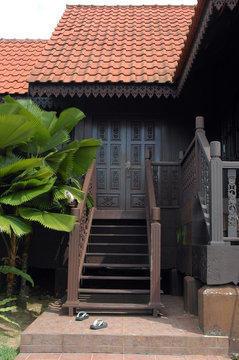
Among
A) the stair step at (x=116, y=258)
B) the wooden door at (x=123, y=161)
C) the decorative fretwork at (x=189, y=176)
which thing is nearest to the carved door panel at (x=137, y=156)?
the wooden door at (x=123, y=161)

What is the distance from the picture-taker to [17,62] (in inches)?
406

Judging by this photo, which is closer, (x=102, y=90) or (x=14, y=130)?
(x=14, y=130)

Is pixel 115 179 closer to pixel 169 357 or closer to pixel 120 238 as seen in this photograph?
pixel 120 238

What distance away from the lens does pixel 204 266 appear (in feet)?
15.1

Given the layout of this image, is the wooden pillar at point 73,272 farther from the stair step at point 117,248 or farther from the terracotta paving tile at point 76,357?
the stair step at point 117,248

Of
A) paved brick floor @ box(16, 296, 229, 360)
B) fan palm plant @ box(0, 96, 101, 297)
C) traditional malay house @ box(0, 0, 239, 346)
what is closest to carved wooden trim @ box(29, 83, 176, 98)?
traditional malay house @ box(0, 0, 239, 346)

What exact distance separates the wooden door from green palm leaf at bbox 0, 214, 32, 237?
291 cm

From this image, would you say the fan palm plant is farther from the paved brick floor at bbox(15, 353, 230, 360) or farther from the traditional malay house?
the paved brick floor at bbox(15, 353, 230, 360)

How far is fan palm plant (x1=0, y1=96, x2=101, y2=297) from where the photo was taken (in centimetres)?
539

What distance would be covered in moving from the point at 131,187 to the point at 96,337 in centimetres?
433

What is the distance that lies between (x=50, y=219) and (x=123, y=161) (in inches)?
129

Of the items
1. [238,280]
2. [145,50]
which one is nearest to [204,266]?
[238,280]

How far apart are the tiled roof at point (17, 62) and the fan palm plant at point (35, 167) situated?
2801mm

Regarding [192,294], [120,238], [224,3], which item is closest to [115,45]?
[120,238]
